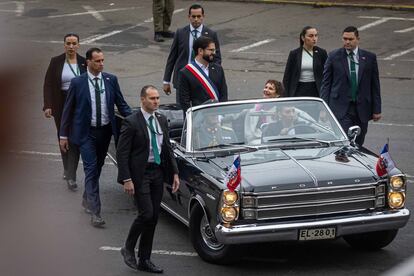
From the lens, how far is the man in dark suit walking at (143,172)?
29.2ft

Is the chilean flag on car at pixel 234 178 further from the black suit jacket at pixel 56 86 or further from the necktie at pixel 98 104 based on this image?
the black suit jacket at pixel 56 86

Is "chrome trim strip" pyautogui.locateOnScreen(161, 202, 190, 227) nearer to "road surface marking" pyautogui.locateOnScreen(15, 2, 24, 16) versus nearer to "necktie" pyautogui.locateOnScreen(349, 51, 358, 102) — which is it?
"necktie" pyautogui.locateOnScreen(349, 51, 358, 102)

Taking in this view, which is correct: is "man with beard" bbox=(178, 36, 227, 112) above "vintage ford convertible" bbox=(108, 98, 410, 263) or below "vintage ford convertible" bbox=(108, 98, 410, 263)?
above

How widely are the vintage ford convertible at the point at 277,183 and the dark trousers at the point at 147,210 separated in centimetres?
44

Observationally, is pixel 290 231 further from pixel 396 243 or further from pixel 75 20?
pixel 75 20

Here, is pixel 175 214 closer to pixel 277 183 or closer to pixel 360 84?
pixel 277 183

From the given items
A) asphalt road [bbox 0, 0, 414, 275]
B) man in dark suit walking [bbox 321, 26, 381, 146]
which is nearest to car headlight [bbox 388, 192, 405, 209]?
asphalt road [bbox 0, 0, 414, 275]

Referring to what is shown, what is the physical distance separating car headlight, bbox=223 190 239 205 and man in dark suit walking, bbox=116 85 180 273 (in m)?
0.65

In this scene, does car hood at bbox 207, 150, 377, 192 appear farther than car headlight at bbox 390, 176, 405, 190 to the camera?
No

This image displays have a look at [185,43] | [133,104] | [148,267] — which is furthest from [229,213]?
[133,104]

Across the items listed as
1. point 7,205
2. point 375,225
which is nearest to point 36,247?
point 7,205

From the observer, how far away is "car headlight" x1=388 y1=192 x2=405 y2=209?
9109 mm

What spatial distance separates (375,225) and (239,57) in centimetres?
1236

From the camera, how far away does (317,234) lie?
873 centimetres
